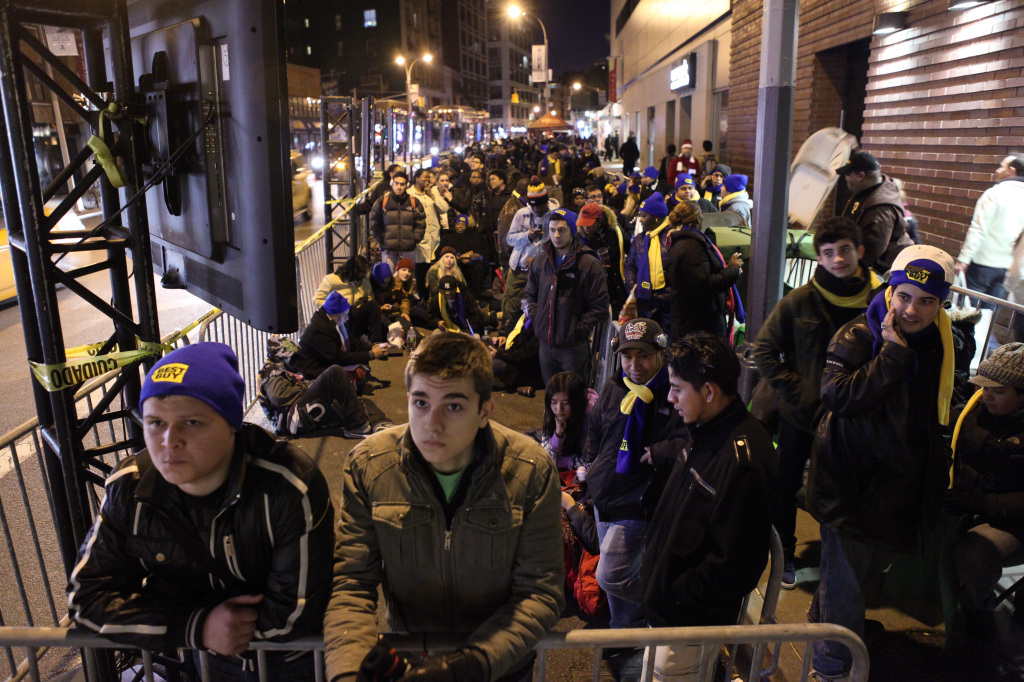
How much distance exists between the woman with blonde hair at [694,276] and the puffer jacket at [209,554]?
180 inches

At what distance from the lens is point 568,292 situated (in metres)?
6.57

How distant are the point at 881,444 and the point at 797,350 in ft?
3.23

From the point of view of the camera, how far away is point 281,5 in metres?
→ 2.87

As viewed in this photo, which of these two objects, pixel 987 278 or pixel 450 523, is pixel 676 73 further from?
pixel 450 523

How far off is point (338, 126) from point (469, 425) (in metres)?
13.6

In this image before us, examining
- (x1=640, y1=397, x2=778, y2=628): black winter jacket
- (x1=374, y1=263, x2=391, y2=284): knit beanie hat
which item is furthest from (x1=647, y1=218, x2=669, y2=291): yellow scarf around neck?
(x1=374, y1=263, x2=391, y2=284): knit beanie hat

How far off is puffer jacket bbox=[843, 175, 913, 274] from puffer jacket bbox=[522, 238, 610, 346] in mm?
2289

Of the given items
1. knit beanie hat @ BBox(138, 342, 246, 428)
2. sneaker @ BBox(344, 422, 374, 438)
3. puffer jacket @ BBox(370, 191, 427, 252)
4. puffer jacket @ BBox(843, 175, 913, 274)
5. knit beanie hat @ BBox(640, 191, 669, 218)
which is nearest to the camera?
knit beanie hat @ BBox(138, 342, 246, 428)

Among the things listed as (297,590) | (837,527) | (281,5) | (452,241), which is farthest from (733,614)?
(452,241)

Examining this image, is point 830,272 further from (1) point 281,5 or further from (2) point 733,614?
(1) point 281,5

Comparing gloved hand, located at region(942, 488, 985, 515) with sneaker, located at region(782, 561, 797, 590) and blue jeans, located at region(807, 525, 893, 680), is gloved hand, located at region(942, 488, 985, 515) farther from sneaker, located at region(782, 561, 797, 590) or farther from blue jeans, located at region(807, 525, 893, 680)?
sneaker, located at region(782, 561, 797, 590)

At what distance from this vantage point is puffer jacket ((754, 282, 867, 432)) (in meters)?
4.09

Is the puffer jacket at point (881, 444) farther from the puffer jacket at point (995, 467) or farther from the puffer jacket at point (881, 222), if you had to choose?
the puffer jacket at point (881, 222)

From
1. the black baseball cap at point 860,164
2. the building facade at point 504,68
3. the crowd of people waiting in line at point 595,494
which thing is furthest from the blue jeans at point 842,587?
the building facade at point 504,68
